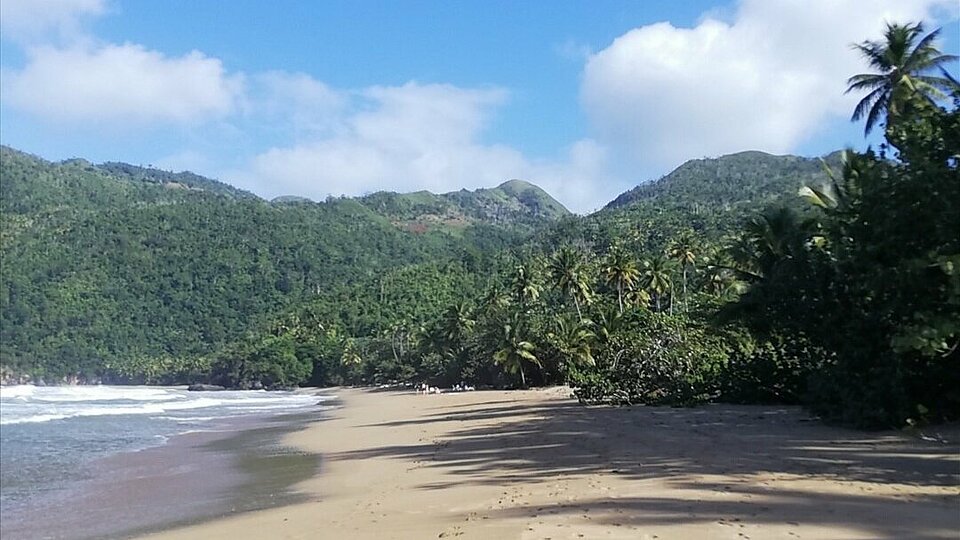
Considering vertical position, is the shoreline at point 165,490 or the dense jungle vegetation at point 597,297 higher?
the dense jungle vegetation at point 597,297

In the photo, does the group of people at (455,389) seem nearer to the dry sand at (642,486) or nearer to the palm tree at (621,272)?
the palm tree at (621,272)

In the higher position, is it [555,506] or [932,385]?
[932,385]

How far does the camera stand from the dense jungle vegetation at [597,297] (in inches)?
626

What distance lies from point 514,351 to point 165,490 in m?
38.4

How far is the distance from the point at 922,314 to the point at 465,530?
30.1 ft

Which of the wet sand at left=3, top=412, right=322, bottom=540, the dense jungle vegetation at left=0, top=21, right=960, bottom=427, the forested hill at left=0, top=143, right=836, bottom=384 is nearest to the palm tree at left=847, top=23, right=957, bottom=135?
the dense jungle vegetation at left=0, top=21, right=960, bottom=427

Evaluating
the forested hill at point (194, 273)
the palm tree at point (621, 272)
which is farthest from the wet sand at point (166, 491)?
the forested hill at point (194, 273)

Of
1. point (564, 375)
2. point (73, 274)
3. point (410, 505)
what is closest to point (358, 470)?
point (410, 505)

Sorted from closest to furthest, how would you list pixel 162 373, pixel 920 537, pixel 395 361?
pixel 920 537, pixel 395 361, pixel 162 373

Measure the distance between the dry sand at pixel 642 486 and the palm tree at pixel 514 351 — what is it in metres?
31.1

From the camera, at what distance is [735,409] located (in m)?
25.0

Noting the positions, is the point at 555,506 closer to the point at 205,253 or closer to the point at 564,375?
the point at 564,375

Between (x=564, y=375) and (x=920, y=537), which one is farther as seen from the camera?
(x=564, y=375)

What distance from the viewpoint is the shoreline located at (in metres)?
14.4
